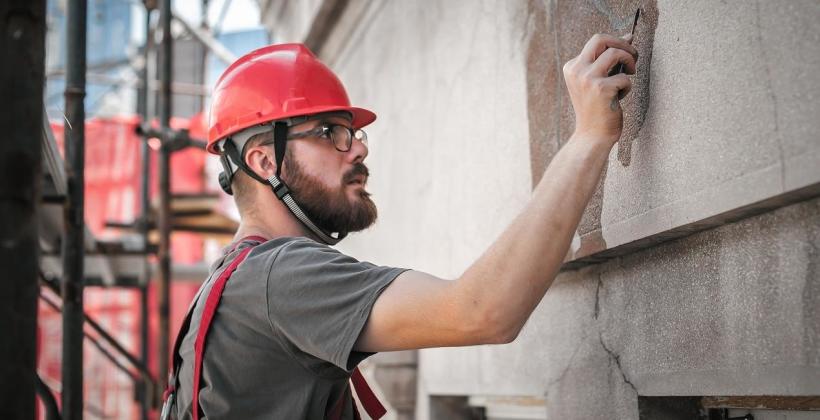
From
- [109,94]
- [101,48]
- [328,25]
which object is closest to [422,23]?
[328,25]

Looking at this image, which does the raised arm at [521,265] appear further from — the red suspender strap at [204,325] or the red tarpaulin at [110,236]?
the red tarpaulin at [110,236]

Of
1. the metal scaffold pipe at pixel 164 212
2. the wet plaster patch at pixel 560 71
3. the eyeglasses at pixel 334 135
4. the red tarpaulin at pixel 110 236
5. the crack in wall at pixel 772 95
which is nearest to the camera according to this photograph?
the crack in wall at pixel 772 95

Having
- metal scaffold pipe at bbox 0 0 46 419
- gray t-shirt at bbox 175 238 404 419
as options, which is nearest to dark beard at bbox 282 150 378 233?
gray t-shirt at bbox 175 238 404 419

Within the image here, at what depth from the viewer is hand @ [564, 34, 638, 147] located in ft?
6.82

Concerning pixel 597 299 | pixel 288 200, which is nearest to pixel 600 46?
pixel 597 299

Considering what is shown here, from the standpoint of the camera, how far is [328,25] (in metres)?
6.43

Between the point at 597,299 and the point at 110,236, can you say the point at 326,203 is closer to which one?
the point at 597,299

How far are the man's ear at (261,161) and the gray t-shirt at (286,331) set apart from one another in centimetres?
40

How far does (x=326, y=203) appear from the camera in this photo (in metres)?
2.69

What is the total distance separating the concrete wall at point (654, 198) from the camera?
1.76m

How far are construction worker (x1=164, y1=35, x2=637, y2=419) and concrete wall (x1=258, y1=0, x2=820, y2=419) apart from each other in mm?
198

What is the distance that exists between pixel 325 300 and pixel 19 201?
0.79 meters

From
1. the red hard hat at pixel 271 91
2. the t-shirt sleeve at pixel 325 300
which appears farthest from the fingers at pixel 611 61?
the red hard hat at pixel 271 91

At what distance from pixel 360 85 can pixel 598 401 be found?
3582mm
